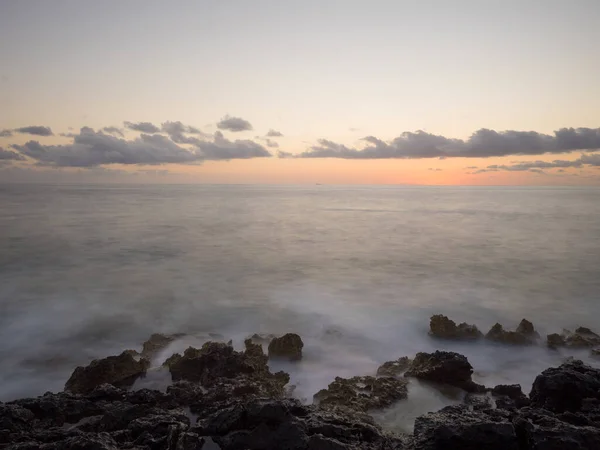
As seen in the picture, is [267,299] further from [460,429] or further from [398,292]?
[460,429]

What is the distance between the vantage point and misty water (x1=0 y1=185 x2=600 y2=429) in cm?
919

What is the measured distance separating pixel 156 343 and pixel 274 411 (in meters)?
A: 5.78

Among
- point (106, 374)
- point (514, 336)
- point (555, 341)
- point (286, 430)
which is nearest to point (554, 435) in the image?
point (286, 430)

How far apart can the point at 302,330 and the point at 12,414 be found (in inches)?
286

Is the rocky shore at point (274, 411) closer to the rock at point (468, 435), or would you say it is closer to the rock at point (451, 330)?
the rock at point (468, 435)

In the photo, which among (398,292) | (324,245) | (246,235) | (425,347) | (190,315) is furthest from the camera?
(246,235)

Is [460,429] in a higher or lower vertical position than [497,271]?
higher

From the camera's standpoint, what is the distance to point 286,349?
905cm

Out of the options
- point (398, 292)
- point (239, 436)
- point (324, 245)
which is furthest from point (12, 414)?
point (324, 245)

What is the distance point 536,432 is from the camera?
4.66m

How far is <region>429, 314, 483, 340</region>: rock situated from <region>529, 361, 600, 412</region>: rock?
13.4ft

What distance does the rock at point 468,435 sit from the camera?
4.61m

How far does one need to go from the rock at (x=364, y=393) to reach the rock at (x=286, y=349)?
5.76ft

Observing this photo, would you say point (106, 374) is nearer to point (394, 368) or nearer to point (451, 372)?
point (394, 368)
